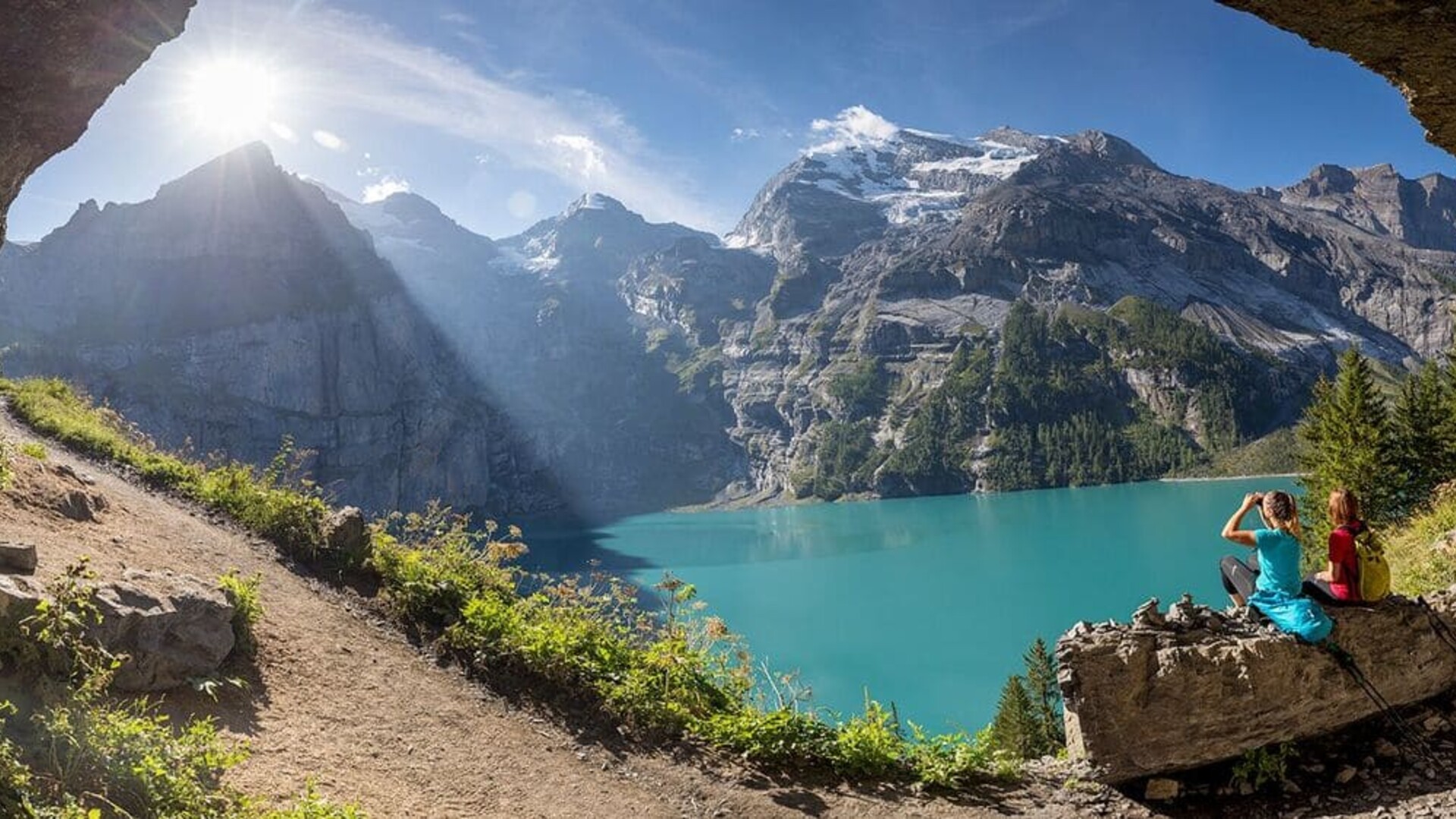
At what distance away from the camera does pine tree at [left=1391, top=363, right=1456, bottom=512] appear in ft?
93.6

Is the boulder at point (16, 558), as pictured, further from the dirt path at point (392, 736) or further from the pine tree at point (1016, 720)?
the pine tree at point (1016, 720)

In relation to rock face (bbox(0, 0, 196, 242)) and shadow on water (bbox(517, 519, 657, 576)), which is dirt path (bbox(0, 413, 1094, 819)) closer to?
rock face (bbox(0, 0, 196, 242))

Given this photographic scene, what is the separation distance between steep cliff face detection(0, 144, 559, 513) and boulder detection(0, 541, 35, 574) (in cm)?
14516

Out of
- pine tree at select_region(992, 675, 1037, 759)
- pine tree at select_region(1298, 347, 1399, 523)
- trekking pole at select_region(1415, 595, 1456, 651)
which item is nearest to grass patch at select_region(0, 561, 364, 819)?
trekking pole at select_region(1415, 595, 1456, 651)

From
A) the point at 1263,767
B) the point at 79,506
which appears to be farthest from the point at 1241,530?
the point at 79,506

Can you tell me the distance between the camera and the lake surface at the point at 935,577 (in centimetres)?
4956

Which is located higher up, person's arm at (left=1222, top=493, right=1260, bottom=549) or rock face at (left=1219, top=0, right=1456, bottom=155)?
rock face at (left=1219, top=0, right=1456, bottom=155)

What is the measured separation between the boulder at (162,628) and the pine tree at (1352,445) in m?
33.9

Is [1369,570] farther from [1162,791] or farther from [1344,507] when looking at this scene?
[1162,791]

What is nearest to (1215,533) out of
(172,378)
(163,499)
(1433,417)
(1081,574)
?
(1081,574)

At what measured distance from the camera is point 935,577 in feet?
270

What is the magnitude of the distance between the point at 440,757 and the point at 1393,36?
31.0 feet

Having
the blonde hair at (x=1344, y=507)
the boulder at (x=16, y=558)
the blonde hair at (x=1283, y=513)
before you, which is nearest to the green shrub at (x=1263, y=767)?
the blonde hair at (x=1283, y=513)

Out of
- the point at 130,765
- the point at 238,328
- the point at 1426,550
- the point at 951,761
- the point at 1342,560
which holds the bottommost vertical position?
the point at 951,761
